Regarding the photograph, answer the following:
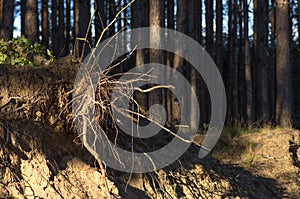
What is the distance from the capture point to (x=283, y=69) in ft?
45.3

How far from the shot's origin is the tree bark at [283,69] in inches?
537

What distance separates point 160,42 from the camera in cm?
1094

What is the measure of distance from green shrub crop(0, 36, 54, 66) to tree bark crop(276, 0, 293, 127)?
854 centimetres

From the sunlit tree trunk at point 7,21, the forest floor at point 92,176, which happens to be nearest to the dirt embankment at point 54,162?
the forest floor at point 92,176

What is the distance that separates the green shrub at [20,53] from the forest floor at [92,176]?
1142 millimetres

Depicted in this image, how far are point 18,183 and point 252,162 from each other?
604cm

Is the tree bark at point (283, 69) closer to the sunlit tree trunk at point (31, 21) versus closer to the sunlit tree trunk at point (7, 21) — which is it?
the sunlit tree trunk at point (31, 21)

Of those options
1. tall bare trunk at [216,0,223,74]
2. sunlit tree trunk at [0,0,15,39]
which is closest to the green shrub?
sunlit tree trunk at [0,0,15,39]

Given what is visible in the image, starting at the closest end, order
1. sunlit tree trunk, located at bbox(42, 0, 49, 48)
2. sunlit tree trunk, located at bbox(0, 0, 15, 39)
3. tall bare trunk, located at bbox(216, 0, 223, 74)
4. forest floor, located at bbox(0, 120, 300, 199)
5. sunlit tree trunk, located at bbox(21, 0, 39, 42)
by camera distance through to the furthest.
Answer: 1. forest floor, located at bbox(0, 120, 300, 199)
2. sunlit tree trunk, located at bbox(21, 0, 39, 42)
3. sunlit tree trunk, located at bbox(0, 0, 15, 39)
4. sunlit tree trunk, located at bbox(42, 0, 49, 48)
5. tall bare trunk, located at bbox(216, 0, 223, 74)

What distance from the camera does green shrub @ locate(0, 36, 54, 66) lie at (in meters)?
6.43

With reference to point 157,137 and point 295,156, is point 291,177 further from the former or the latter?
point 157,137

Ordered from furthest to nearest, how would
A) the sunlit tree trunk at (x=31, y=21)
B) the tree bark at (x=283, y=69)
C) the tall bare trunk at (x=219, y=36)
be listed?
the tall bare trunk at (x=219, y=36) → the tree bark at (x=283, y=69) → the sunlit tree trunk at (x=31, y=21)

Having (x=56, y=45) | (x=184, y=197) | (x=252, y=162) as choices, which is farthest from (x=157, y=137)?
(x=56, y=45)

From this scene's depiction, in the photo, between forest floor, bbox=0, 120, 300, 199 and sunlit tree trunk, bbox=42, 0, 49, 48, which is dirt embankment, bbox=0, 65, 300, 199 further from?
sunlit tree trunk, bbox=42, 0, 49, 48
